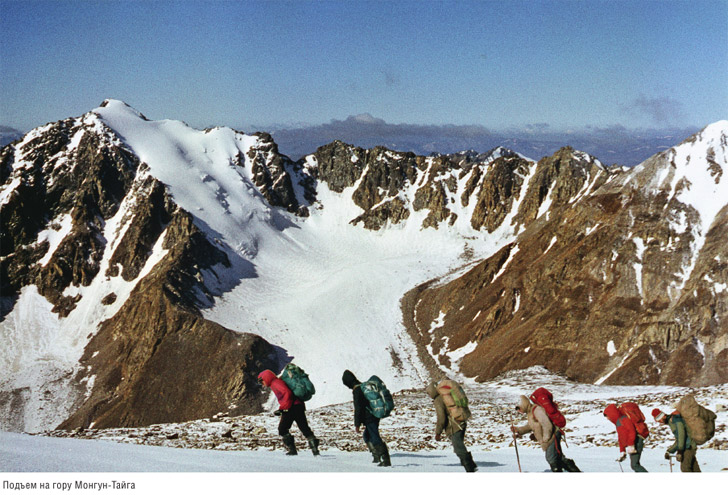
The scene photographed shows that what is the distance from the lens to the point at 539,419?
468 inches

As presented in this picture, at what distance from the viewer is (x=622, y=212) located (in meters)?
75.6

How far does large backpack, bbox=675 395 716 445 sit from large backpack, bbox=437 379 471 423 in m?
4.14

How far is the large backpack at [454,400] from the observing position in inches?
493

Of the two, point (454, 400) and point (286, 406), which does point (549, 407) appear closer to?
point (454, 400)

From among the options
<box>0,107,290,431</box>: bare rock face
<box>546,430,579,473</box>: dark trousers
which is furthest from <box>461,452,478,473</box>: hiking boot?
<box>0,107,290,431</box>: bare rock face

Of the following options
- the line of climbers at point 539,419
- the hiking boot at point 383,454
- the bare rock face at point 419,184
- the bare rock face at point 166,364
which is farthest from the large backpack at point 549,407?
the bare rock face at point 419,184

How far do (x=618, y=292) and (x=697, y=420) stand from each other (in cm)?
5775

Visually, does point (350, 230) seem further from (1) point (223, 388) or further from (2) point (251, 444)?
(2) point (251, 444)

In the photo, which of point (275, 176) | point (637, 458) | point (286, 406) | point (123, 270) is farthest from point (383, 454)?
point (275, 176)

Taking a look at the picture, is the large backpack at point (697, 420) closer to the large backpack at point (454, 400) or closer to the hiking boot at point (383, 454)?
the large backpack at point (454, 400)

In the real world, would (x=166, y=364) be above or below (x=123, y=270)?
below

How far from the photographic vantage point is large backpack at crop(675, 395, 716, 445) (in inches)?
476

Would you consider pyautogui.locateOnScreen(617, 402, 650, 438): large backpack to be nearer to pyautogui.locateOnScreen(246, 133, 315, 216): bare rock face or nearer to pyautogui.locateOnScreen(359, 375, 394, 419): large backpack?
pyautogui.locateOnScreen(359, 375, 394, 419): large backpack
